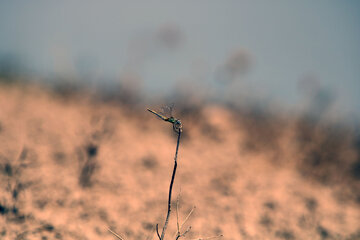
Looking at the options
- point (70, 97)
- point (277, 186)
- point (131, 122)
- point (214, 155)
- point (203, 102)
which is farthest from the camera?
point (203, 102)

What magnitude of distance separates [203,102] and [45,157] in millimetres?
3227

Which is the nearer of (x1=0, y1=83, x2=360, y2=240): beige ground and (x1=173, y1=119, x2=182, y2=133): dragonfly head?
(x1=173, y1=119, x2=182, y2=133): dragonfly head

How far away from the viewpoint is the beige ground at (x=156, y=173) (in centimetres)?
232

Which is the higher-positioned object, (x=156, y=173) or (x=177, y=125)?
(x=156, y=173)

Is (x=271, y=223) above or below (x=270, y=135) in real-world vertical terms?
below

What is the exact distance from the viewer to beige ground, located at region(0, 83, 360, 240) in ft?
7.60

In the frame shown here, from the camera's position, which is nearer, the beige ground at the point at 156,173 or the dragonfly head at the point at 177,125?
the dragonfly head at the point at 177,125

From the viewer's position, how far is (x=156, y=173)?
10.4 ft

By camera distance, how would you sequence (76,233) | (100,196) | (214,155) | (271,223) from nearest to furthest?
1. (76,233)
2. (100,196)
3. (271,223)
4. (214,155)

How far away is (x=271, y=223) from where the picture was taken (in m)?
2.78

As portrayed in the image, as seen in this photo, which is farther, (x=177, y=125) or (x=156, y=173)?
(x=156, y=173)

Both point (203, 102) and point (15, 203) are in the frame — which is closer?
point (15, 203)

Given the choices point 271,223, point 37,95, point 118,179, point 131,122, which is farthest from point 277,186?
point 37,95

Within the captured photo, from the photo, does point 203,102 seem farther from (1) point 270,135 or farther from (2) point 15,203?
(2) point 15,203
